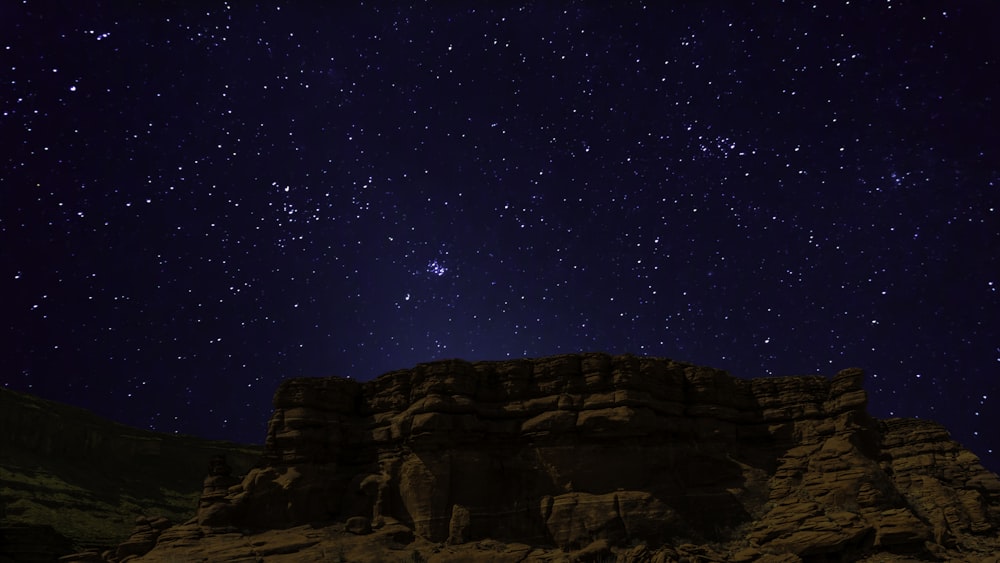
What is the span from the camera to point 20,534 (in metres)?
38.8

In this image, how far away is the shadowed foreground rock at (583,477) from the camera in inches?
994

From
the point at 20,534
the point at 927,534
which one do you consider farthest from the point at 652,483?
the point at 20,534

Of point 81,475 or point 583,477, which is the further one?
point 81,475

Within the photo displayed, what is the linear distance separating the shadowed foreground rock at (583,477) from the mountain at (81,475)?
24.5 metres

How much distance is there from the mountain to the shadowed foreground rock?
24544mm

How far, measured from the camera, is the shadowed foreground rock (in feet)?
82.8

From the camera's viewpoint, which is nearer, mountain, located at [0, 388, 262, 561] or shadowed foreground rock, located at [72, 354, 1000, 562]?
shadowed foreground rock, located at [72, 354, 1000, 562]

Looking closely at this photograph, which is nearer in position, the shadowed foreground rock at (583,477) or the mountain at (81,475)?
the shadowed foreground rock at (583,477)

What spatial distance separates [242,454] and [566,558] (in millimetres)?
62522

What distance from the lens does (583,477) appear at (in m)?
27.9

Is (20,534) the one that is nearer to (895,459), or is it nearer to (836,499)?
Answer: (836,499)

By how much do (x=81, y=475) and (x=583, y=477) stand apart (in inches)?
2187

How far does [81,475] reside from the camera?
57.2 m

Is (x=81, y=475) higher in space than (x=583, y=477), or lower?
higher
